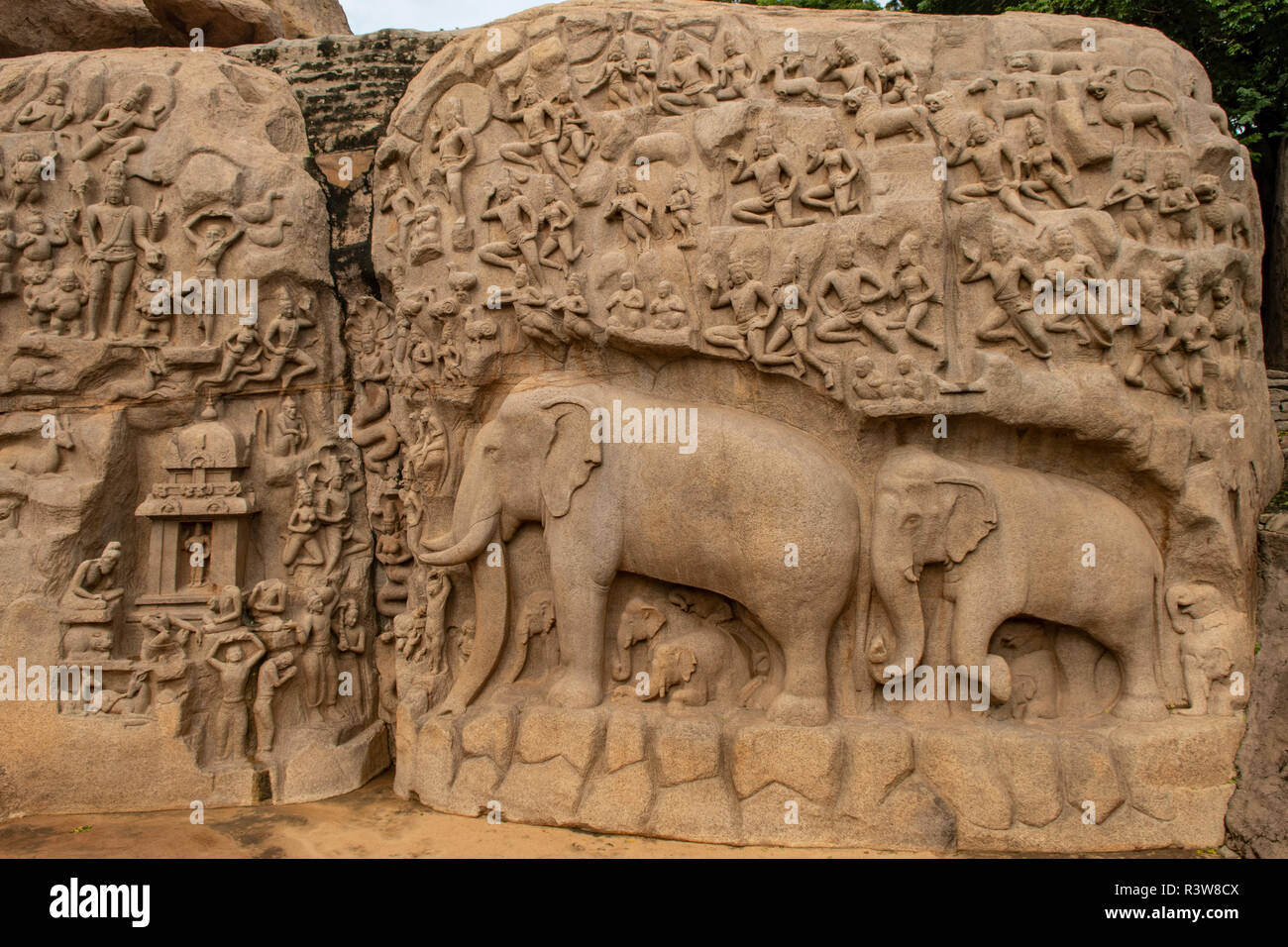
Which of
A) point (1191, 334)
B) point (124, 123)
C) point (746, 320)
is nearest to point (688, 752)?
point (746, 320)

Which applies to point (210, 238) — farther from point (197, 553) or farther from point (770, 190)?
point (770, 190)

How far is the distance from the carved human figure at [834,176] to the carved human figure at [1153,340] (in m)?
1.86

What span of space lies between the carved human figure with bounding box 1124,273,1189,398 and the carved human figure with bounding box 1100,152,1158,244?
371mm

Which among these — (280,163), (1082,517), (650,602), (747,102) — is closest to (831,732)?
(650,602)

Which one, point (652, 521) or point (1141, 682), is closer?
point (1141, 682)

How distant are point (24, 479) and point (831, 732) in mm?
5835

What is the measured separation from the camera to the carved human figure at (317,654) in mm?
6684

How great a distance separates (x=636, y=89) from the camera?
20.9 feet

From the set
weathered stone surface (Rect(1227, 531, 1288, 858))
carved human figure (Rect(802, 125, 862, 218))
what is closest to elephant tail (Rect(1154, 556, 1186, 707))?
weathered stone surface (Rect(1227, 531, 1288, 858))

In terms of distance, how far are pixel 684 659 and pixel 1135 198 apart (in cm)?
411

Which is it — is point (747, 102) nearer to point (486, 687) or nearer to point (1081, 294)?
point (1081, 294)

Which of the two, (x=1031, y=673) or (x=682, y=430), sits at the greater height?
(x=682, y=430)

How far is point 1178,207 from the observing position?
589 centimetres

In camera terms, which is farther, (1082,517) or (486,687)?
(486,687)
